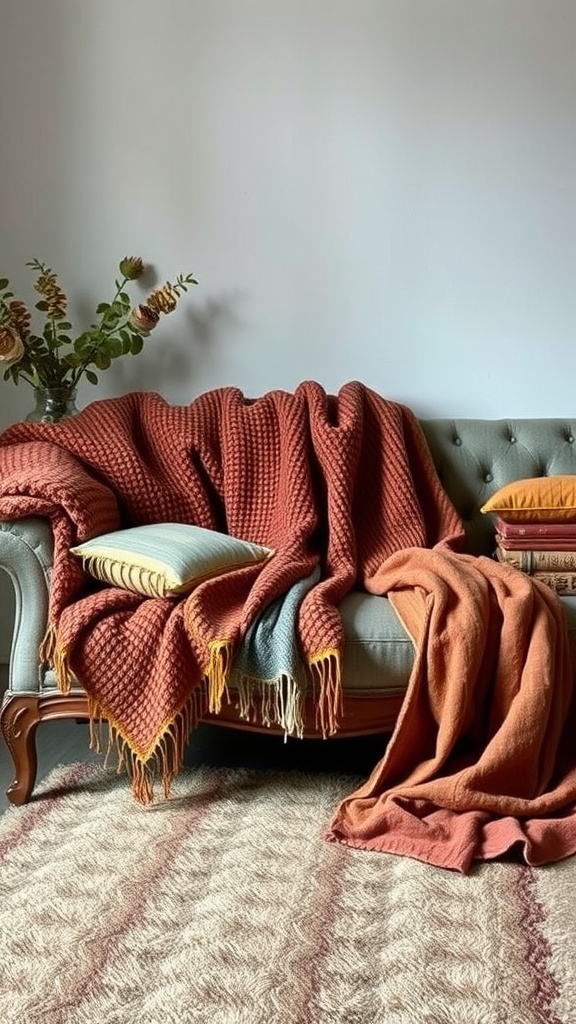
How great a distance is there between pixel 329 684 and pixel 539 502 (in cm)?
63

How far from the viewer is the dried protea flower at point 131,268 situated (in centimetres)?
246

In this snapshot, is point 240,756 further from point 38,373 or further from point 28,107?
point 28,107

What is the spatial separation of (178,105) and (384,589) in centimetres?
151

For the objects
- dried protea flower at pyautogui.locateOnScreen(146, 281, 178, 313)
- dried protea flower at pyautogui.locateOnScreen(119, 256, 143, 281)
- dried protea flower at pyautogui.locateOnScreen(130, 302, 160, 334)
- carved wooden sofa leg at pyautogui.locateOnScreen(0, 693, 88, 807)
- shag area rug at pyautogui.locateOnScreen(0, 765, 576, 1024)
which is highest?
dried protea flower at pyautogui.locateOnScreen(119, 256, 143, 281)

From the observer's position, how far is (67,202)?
8.41 feet

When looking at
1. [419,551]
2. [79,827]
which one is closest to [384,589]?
[419,551]

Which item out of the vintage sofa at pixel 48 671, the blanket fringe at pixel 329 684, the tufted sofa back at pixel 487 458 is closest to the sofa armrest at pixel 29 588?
the vintage sofa at pixel 48 671

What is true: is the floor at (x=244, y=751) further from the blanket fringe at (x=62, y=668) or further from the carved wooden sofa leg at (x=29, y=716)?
the blanket fringe at (x=62, y=668)

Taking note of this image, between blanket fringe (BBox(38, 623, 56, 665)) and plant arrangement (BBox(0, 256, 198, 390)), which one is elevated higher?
plant arrangement (BBox(0, 256, 198, 390))

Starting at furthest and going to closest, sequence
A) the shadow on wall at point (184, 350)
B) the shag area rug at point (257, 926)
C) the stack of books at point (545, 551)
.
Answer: the shadow on wall at point (184, 350) → the stack of books at point (545, 551) → the shag area rug at point (257, 926)

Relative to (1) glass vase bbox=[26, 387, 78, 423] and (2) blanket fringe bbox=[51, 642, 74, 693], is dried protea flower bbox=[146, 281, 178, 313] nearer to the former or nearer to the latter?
(1) glass vase bbox=[26, 387, 78, 423]

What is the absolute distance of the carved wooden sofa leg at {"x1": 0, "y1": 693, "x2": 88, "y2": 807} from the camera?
5.81 feet

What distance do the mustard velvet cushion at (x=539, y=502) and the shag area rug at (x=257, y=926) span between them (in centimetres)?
71

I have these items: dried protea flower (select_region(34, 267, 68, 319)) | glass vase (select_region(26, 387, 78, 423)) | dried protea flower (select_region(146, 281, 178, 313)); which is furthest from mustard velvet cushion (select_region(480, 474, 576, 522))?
dried protea flower (select_region(34, 267, 68, 319))
